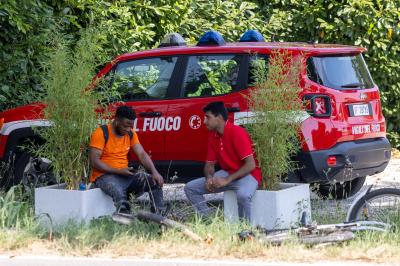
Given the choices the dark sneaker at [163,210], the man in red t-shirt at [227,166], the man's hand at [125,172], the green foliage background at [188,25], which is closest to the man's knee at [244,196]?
the man in red t-shirt at [227,166]

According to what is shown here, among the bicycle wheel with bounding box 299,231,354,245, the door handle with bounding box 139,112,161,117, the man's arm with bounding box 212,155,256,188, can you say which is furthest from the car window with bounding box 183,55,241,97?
the bicycle wheel with bounding box 299,231,354,245

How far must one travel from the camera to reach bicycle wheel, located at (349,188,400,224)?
7.73 meters

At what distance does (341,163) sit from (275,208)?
1529 millimetres

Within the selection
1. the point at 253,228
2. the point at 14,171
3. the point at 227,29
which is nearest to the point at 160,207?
the point at 253,228

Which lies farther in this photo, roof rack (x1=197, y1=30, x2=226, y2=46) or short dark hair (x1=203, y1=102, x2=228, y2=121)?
roof rack (x1=197, y1=30, x2=226, y2=46)

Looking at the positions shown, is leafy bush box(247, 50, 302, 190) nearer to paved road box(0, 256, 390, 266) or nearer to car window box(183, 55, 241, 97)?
car window box(183, 55, 241, 97)

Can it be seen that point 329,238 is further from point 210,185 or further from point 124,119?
point 124,119

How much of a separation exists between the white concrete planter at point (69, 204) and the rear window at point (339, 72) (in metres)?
2.72

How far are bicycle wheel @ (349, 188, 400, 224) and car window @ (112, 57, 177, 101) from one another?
311cm

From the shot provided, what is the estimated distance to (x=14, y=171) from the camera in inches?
408

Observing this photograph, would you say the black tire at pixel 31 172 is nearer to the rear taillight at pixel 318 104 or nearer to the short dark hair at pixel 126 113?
the short dark hair at pixel 126 113

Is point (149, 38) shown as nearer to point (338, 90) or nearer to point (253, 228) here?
point (338, 90)

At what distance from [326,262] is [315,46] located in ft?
12.6

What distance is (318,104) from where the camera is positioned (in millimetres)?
9383
